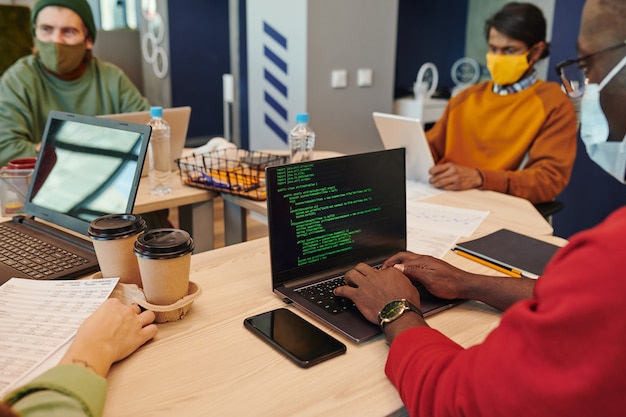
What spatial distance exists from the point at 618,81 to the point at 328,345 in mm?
635

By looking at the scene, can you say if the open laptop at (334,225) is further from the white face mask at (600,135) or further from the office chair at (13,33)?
the office chair at (13,33)

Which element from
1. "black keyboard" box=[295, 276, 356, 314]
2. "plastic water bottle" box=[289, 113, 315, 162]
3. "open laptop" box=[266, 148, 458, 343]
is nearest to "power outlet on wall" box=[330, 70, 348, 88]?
"plastic water bottle" box=[289, 113, 315, 162]

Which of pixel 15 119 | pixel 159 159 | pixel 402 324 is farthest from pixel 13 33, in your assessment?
pixel 402 324

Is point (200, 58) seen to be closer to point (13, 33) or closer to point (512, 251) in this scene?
point (13, 33)

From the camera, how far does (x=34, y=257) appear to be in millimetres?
1254

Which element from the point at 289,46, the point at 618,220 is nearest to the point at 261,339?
the point at 618,220

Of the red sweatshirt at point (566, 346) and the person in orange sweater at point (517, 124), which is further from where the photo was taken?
the person in orange sweater at point (517, 124)

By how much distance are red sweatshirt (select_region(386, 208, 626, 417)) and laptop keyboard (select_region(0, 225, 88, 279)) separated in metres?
0.87

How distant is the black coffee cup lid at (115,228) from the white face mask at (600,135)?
0.82m

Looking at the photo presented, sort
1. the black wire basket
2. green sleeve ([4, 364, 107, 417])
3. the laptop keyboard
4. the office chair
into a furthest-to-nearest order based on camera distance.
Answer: the office chair
the black wire basket
the laptop keyboard
green sleeve ([4, 364, 107, 417])

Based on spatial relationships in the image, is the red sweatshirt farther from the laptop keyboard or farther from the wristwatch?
the laptop keyboard

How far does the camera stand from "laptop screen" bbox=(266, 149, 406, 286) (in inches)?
43.1

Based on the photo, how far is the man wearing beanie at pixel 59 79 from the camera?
239 cm

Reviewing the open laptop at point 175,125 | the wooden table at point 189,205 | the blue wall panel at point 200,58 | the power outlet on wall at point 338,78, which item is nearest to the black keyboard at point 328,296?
the wooden table at point 189,205
